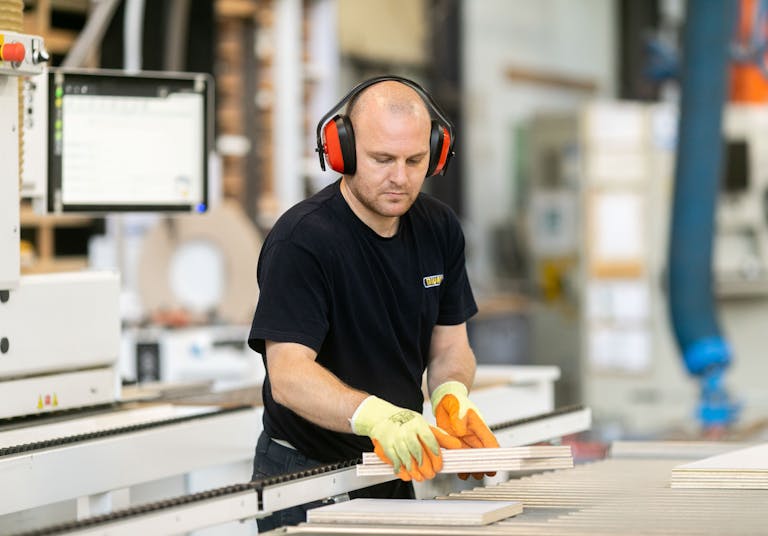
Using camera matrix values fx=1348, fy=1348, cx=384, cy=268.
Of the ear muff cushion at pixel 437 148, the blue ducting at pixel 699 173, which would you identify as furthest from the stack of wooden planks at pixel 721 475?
the blue ducting at pixel 699 173

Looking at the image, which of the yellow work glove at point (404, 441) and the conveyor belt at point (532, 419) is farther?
the conveyor belt at point (532, 419)

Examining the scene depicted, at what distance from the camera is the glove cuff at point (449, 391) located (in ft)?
9.08

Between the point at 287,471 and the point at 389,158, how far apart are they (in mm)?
679

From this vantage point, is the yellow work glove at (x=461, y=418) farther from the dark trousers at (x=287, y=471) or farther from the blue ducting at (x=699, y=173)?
the blue ducting at (x=699, y=173)

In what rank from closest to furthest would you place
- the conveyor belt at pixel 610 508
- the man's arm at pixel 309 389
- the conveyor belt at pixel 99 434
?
the conveyor belt at pixel 610 508 → the man's arm at pixel 309 389 → the conveyor belt at pixel 99 434

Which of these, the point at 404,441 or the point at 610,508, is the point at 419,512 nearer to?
the point at 404,441

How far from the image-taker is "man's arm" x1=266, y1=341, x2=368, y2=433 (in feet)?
8.20

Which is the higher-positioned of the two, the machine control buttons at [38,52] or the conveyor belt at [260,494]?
the machine control buttons at [38,52]

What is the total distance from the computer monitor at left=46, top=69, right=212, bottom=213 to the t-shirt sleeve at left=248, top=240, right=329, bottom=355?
1244 mm

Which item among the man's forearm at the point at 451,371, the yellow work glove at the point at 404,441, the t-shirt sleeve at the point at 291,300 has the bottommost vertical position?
the yellow work glove at the point at 404,441

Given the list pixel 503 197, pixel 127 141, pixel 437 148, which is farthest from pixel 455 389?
pixel 503 197

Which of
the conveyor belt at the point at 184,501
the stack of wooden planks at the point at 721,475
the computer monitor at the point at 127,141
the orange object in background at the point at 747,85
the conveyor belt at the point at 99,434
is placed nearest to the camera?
→ the conveyor belt at the point at 184,501

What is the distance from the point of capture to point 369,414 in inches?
95.6

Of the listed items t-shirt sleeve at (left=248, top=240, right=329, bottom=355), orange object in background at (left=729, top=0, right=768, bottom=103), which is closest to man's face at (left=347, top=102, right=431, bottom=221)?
t-shirt sleeve at (left=248, top=240, right=329, bottom=355)
